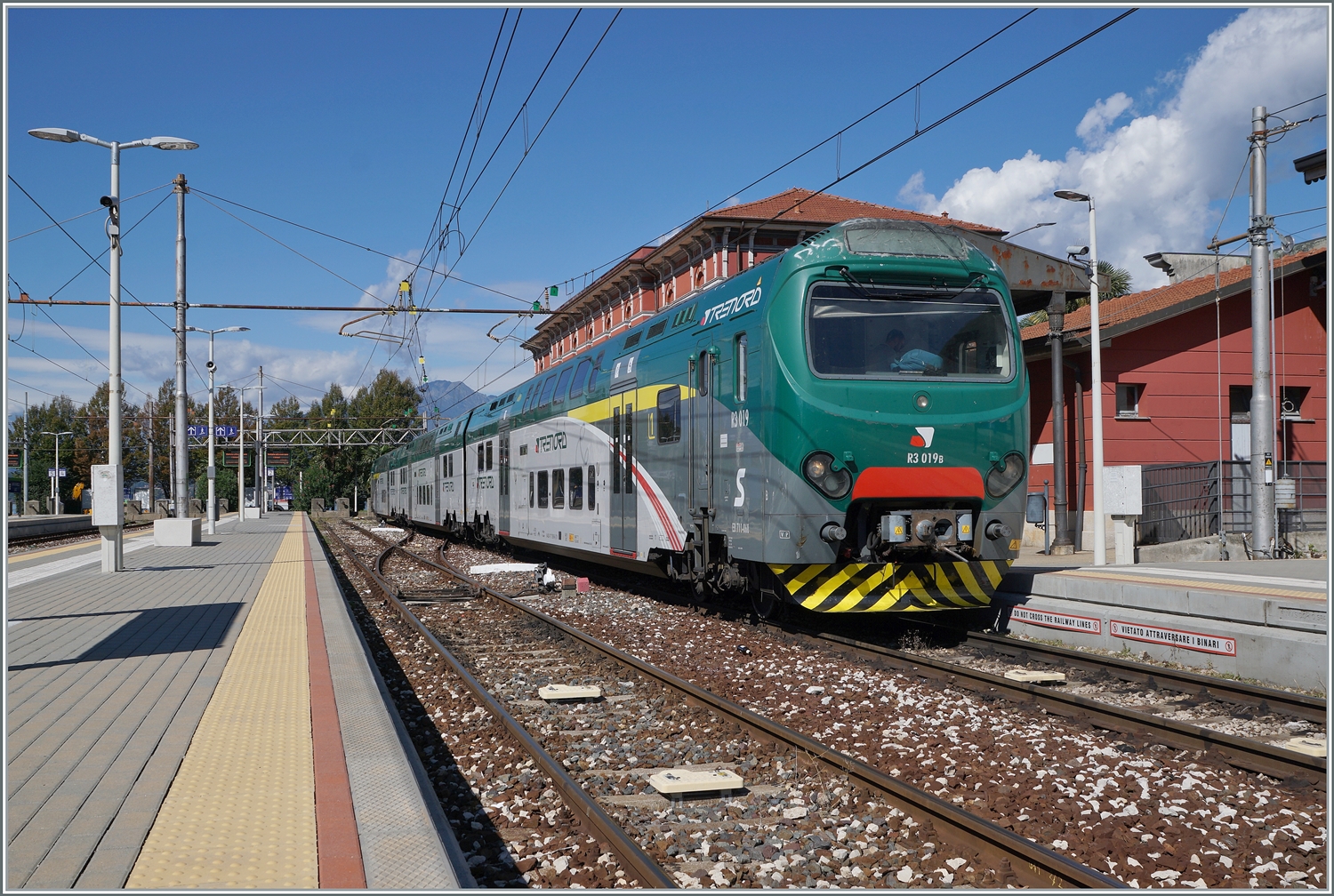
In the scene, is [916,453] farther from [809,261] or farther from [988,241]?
[988,241]

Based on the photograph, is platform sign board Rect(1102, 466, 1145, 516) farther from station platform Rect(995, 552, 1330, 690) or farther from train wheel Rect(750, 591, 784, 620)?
train wheel Rect(750, 591, 784, 620)

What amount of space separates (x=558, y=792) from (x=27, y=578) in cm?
1429

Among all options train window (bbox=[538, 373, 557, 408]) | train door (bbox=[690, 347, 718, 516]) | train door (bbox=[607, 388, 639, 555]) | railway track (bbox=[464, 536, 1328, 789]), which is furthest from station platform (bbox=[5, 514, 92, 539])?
railway track (bbox=[464, 536, 1328, 789])

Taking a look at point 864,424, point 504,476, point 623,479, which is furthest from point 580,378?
point 864,424

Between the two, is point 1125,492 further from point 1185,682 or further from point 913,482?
point 1185,682

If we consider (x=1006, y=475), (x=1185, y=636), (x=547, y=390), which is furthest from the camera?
(x=547, y=390)

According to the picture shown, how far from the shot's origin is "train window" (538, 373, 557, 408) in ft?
59.6

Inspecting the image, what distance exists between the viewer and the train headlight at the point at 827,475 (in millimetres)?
9484

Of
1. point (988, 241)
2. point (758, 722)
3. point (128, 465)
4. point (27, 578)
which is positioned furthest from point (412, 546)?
point (128, 465)

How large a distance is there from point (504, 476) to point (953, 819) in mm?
17687

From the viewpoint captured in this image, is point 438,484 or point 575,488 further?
point 438,484

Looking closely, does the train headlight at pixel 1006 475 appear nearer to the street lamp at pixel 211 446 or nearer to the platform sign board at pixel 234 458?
the street lamp at pixel 211 446

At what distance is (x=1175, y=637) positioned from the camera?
30.6ft

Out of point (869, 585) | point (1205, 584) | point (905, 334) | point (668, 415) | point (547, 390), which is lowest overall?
point (1205, 584)
